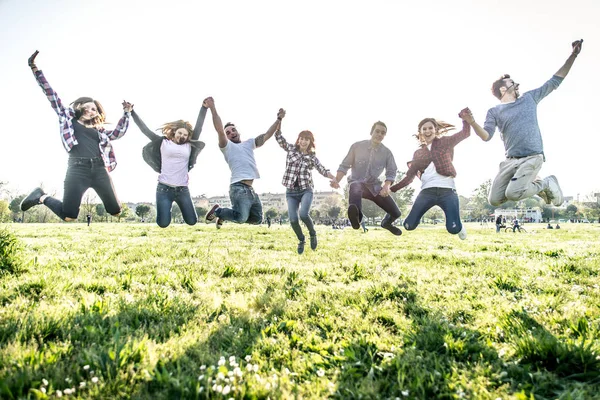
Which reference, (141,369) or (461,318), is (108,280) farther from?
(461,318)

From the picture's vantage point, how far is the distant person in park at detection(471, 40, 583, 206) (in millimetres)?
5832

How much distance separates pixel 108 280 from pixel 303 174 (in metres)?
4.47

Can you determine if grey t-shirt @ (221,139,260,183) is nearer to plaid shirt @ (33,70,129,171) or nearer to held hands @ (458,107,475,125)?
plaid shirt @ (33,70,129,171)

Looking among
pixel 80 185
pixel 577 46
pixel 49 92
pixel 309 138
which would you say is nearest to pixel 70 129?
pixel 49 92

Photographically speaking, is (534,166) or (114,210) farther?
(114,210)

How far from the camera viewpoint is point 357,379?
3336 mm

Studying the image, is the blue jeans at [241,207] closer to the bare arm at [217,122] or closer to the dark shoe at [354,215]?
the bare arm at [217,122]

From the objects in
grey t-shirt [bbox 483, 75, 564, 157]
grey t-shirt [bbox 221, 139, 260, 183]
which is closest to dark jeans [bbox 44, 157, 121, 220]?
grey t-shirt [bbox 221, 139, 260, 183]

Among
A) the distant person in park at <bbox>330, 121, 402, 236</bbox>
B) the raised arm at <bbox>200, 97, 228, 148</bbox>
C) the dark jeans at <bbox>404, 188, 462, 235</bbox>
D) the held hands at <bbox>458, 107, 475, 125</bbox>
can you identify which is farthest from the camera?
the distant person in park at <bbox>330, 121, 402, 236</bbox>

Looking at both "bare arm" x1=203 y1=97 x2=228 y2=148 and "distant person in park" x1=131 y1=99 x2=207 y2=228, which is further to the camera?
"distant person in park" x1=131 y1=99 x2=207 y2=228

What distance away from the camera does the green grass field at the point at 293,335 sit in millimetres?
3082

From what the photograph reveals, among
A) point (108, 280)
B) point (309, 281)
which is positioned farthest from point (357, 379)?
point (108, 280)

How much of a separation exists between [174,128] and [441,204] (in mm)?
5841

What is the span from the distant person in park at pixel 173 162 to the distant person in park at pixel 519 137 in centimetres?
539
